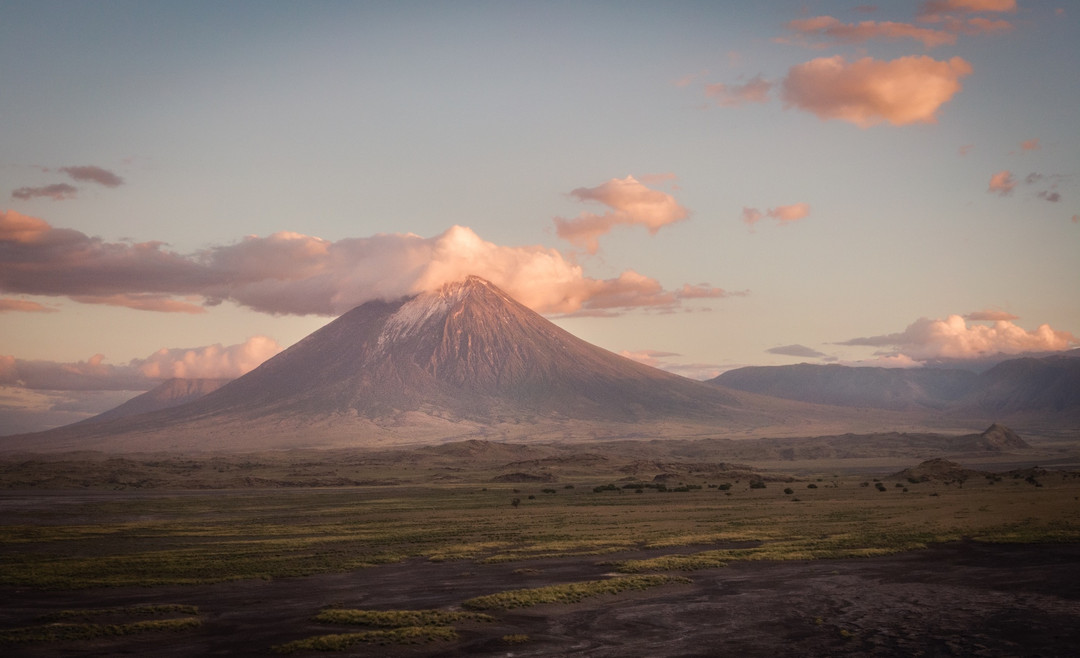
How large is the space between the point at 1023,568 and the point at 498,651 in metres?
24.2

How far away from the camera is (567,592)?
106ft

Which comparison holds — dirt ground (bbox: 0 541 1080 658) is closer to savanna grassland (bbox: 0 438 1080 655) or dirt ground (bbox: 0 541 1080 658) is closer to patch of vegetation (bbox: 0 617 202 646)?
savanna grassland (bbox: 0 438 1080 655)

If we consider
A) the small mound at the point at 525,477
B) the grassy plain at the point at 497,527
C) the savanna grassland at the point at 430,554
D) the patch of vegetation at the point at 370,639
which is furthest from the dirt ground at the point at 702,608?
the small mound at the point at 525,477

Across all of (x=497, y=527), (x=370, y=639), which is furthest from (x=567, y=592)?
(x=497, y=527)

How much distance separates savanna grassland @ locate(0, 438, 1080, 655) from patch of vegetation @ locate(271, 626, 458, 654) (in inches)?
3.4

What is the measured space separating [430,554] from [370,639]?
19.4 metres

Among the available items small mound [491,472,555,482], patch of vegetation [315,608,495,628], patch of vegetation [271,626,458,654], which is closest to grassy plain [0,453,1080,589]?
patch of vegetation [315,608,495,628]

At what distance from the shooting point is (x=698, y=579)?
35656 mm

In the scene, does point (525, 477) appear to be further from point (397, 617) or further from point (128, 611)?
point (397, 617)

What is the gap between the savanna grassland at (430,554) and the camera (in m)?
27.0

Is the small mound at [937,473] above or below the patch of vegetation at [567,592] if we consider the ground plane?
below

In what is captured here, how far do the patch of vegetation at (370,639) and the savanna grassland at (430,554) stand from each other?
0.09m

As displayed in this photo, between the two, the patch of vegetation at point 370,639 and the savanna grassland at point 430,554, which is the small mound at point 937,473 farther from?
the patch of vegetation at point 370,639

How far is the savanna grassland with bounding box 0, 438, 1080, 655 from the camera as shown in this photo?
27.0 meters
